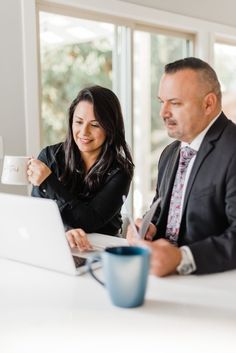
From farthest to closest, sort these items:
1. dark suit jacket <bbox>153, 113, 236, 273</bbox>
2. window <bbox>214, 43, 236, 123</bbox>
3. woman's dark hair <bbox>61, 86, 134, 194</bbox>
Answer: window <bbox>214, 43, 236, 123</bbox>
woman's dark hair <bbox>61, 86, 134, 194</bbox>
dark suit jacket <bbox>153, 113, 236, 273</bbox>

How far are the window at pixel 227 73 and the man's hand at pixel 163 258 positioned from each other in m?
3.10

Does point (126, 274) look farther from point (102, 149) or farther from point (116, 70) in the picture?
point (116, 70)

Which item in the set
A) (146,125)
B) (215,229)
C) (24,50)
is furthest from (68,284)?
(146,125)

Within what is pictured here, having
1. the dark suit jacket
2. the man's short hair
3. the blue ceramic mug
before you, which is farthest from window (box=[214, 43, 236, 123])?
the blue ceramic mug

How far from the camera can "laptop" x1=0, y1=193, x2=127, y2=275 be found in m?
1.09

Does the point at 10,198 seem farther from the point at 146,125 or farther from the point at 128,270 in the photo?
the point at 146,125

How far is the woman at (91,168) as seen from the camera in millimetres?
1670

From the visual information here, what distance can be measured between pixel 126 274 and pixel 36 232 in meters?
0.34

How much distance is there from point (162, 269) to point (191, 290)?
0.09 m

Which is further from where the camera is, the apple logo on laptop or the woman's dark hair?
the woman's dark hair

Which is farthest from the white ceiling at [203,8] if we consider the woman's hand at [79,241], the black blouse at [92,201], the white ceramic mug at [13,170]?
the woman's hand at [79,241]

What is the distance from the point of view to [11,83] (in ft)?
7.80

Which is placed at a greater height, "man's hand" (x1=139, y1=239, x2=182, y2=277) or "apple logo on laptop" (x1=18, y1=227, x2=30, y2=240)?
"apple logo on laptop" (x1=18, y1=227, x2=30, y2=240)

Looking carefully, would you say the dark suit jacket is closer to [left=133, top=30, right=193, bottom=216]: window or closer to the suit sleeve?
the suit sleeve
